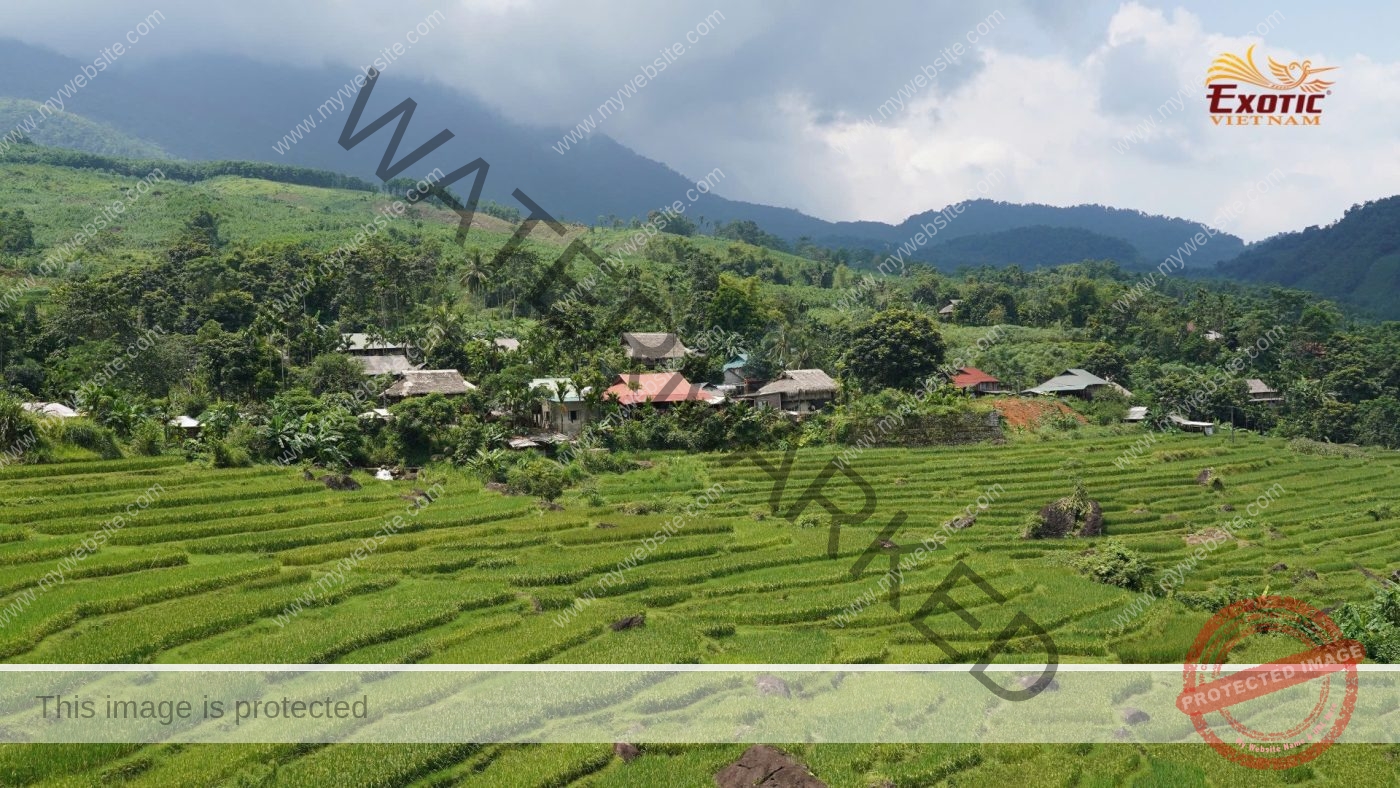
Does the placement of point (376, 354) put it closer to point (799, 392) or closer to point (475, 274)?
point (475, 274)

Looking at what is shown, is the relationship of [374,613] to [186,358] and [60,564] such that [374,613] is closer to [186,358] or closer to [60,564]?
[60,564]

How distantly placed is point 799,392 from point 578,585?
33.8 metres

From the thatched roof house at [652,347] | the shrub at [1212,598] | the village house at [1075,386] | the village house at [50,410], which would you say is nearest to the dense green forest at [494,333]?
the village house at [50,410]

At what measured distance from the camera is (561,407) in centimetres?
4375

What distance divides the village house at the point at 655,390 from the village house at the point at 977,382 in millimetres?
21485

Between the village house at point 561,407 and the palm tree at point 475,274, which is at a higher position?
the palm tree at point 475,274

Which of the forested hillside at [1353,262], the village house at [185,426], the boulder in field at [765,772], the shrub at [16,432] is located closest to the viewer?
the boulder in field at [765,772]

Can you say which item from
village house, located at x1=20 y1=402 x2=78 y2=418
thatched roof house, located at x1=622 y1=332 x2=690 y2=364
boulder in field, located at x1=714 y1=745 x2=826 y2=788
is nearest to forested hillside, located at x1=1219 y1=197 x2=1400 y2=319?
thatched roof house, located at x1=622 y1=332 x2=690 y2=364

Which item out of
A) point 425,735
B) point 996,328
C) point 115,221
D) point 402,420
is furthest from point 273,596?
point 115,221

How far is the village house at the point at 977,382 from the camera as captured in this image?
59.2 m

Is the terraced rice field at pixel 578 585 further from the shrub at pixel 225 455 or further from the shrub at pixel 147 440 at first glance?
the shrub at pixel 147 440

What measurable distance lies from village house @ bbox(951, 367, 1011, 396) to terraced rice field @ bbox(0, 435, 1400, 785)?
22983 mm

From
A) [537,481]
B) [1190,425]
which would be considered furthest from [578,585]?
[1190,425]

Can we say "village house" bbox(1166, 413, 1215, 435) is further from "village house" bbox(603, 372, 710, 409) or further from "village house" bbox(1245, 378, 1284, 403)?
"village house" bbox(603, 372, 710, 409)
